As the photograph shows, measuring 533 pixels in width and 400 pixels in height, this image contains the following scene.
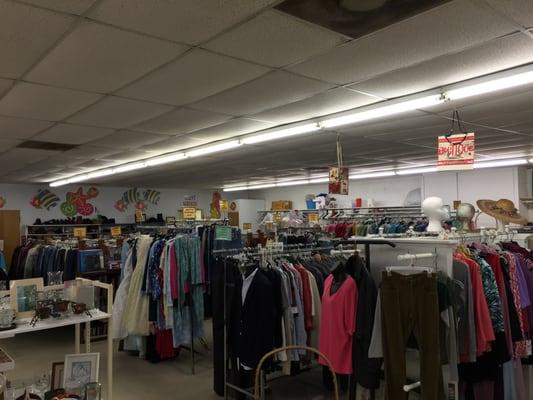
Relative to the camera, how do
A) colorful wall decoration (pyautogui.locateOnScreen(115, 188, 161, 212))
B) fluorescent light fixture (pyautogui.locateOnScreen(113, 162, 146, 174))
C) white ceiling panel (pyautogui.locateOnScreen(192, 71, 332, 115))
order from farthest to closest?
colorful wall decoration (pyautogui.locateOnScreen(115, 188, 161, 212)), fluorescent light fixture (pyautogui.locateOnScreen(113, 162, 146, 174)), white ceiling panel (pyautogui.locateOnScreen(192, 71, 332, 115))

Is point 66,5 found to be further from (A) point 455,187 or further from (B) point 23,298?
(A) point 455,187

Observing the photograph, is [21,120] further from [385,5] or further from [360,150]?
[360,150]

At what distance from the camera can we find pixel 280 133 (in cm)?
582

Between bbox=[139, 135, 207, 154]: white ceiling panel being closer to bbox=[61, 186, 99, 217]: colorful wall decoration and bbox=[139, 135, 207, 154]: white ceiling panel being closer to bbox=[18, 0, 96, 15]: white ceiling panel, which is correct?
bbox=[18, 0, 96, 15]: white ceiling panel

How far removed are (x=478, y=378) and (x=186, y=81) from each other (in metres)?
3.23

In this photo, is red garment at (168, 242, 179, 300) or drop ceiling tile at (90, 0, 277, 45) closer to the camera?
drop ceiling tile at (90, 0, 277, 45)

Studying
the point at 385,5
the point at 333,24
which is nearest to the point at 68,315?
the point at 333,24

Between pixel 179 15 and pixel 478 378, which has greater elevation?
pixel 179 15

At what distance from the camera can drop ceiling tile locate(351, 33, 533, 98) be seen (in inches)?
120

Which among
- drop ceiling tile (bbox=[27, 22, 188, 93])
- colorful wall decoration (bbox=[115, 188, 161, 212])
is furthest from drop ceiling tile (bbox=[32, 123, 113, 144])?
colorful wall decoration (bbox=[115, 188, 161, 212])

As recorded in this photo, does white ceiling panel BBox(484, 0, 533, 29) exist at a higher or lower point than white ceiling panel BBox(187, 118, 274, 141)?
lower

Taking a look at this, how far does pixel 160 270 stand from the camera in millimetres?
5281

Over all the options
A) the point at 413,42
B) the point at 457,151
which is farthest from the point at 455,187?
the point at 413,42

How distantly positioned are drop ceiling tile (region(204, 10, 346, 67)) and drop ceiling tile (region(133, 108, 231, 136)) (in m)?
1.68
